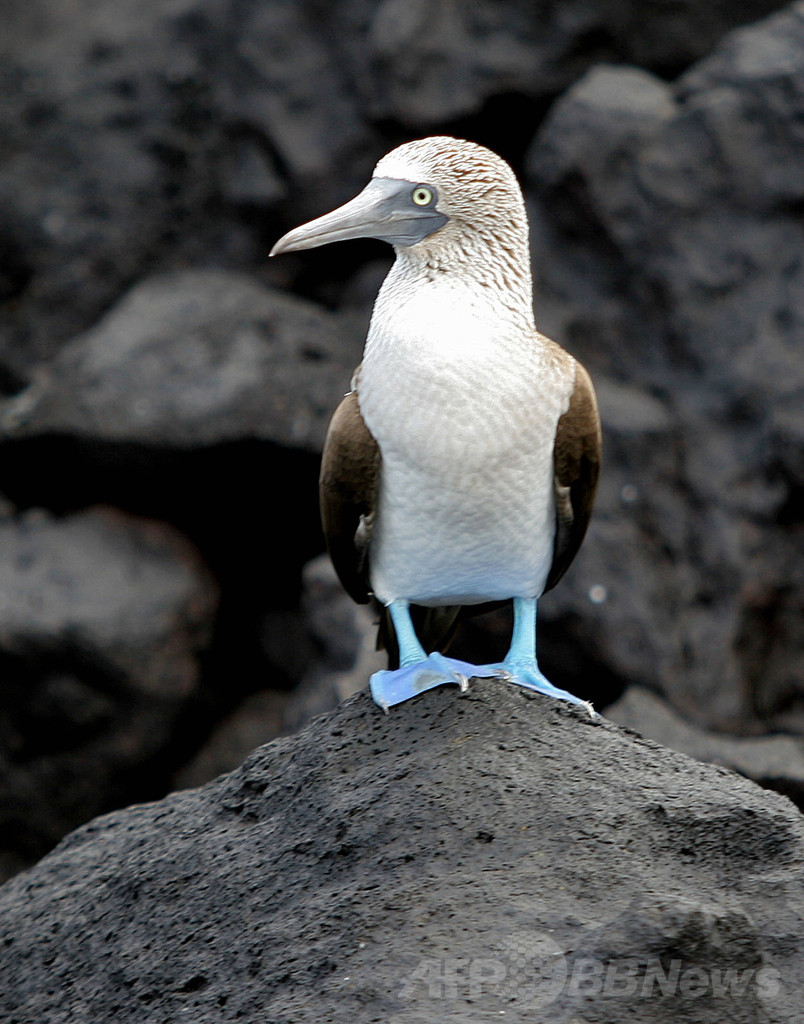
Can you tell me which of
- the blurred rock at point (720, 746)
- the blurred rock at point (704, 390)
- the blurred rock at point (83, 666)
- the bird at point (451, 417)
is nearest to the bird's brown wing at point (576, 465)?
the bird at point (451, 417)

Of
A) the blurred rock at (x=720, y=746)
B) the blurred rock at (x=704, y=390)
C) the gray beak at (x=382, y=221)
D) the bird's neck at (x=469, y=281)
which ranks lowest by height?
the blurred rock at (x=720, y=746)

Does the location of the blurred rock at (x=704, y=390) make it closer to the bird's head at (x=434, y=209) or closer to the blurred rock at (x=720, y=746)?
the blurred rock at (x=720, y=746)

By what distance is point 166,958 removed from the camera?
280 cm

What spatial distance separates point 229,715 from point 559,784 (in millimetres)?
4803

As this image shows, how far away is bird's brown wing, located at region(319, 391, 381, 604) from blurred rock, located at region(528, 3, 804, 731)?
2732 millimetres

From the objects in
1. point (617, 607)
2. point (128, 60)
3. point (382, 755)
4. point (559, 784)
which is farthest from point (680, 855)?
point (128, 60)

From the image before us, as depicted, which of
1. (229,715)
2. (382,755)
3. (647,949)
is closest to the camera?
(647,949)

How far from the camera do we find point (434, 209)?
3283 millimetres

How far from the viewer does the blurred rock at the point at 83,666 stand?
6617 mm

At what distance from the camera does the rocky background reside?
6.27 metres

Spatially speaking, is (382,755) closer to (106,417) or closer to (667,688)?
(667,688)

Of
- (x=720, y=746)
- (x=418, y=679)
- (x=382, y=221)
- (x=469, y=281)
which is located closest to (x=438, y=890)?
(x=418, y=679)

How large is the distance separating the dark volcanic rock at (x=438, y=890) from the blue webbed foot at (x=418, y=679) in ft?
0.12

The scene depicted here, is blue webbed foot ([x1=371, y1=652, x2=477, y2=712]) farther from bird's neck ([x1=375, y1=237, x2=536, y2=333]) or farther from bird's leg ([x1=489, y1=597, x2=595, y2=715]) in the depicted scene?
bird's neck ([x1=375, y1=237, x2=536, y2=333])
